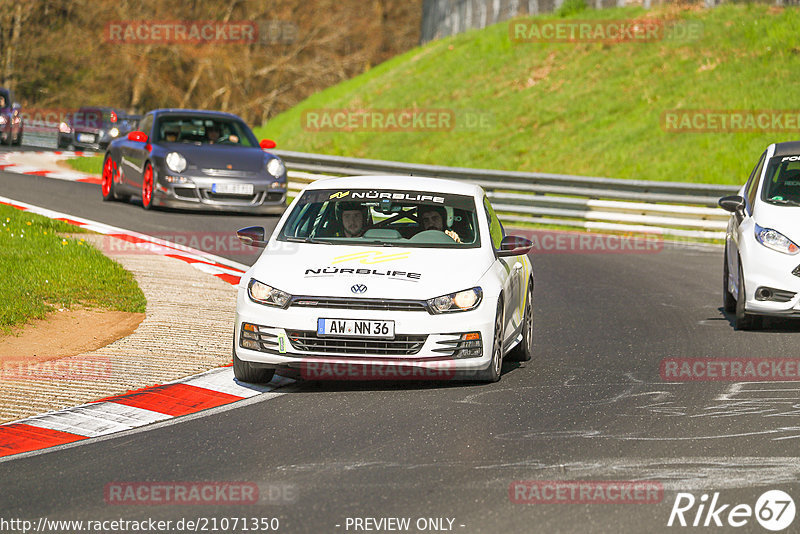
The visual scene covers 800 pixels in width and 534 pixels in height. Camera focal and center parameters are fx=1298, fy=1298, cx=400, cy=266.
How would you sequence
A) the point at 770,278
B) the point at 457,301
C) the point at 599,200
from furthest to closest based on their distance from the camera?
1. the point at 599,200
2. the point at 770,278
3. the point at 457,301

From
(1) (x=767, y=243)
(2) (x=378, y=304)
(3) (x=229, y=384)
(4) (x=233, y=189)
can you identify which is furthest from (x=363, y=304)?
(4) (x=233, y=189)

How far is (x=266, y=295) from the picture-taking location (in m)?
8.23

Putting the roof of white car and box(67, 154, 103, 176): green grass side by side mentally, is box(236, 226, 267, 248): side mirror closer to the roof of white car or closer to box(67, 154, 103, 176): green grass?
the roof of white car

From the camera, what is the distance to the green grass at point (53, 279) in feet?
35.4

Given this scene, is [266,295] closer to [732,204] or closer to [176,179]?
[732,204]

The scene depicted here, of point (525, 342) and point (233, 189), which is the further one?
point (233, 189)

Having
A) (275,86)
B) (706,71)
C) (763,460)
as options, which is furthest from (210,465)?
(275,86)

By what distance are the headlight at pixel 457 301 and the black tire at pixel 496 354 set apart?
187 millimetres

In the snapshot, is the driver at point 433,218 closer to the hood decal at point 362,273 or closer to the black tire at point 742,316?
the hood decal at point 362,273

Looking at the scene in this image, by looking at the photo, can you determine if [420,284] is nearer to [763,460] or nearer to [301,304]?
[301,304]

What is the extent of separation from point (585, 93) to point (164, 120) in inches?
606

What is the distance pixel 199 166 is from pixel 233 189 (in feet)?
1.96

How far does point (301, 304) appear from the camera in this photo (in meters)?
8.09

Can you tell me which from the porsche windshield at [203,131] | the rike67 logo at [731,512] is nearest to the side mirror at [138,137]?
the porsche windshield at [203,131]
